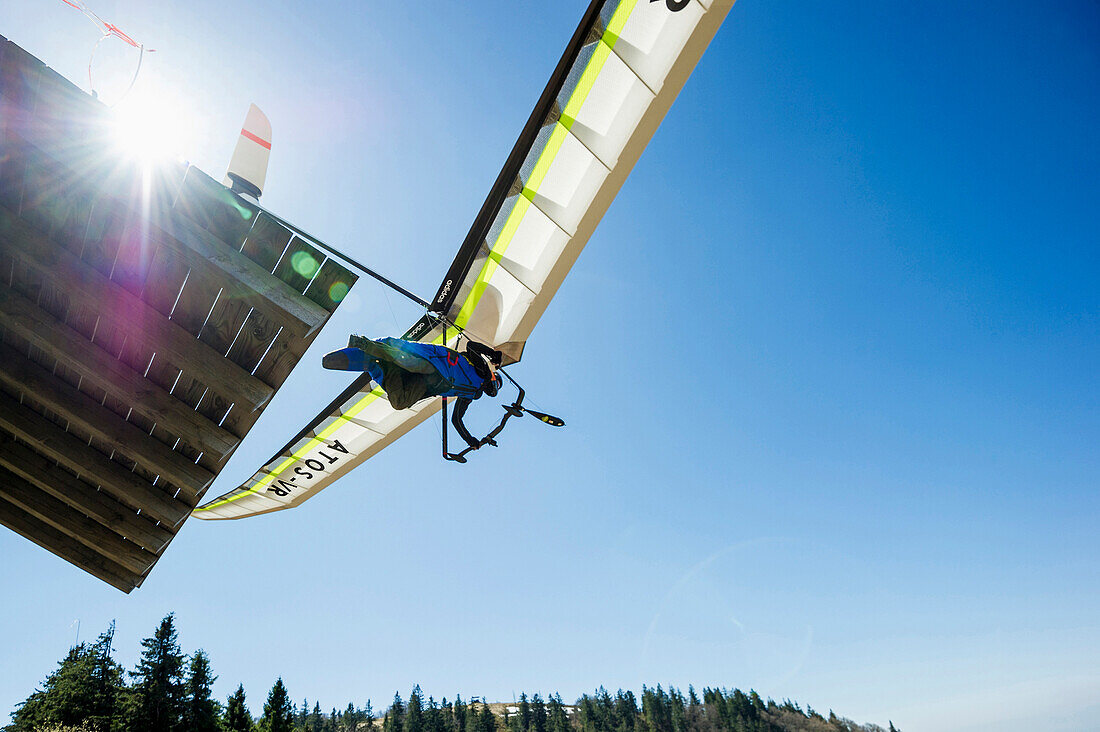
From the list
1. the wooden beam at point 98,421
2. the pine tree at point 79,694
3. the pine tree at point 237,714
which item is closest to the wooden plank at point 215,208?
the wooden beam at point 98,421

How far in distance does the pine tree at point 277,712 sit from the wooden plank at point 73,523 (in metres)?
33.9

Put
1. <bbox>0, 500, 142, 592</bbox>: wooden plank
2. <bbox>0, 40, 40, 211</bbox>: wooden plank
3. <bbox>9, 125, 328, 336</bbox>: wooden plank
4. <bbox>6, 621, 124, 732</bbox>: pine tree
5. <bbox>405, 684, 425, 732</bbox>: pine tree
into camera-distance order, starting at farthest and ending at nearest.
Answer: <bbox>405, 684, 425, 732</bbox>: pine tree < <bbox>6, 621, 124, 732</bbox>: pine tree < <bbox>0, 500, 142, 592</bbox>: wooden plank < <bbox>9, 125, 328, 336</bbox>: wooden plank < <bbox>0, 40, 40, 211</bbox>: wooden plank

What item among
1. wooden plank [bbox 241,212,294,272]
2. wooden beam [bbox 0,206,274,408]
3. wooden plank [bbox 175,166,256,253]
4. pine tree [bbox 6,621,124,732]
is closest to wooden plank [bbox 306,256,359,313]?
wooden plank [bbox 241,212,294,272]

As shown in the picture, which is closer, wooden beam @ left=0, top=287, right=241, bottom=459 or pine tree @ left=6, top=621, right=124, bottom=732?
wooden beam @ left=0, top=287, right=241, bottom=459

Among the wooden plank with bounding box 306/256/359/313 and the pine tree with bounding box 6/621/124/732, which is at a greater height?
the pine tree with bounding box 6/621/124/732

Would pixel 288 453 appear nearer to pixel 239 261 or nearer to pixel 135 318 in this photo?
pixel 135 318

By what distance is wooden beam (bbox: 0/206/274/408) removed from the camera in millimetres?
2617

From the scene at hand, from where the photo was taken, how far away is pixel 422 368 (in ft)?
11.6

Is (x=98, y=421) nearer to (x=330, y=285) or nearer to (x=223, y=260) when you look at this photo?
(x=223, y=260)

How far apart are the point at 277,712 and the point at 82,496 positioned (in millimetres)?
34991

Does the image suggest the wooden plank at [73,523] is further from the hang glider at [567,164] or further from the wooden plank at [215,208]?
the wooden plank at [215,208]

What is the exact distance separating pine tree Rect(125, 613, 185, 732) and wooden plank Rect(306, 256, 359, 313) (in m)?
33.0

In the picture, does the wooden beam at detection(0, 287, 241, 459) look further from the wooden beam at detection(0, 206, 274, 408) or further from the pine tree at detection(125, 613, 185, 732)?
the pine tree at detection(125, 613, 185, 732)

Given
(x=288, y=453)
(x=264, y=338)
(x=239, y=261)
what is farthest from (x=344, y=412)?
(x=239, y=261)
